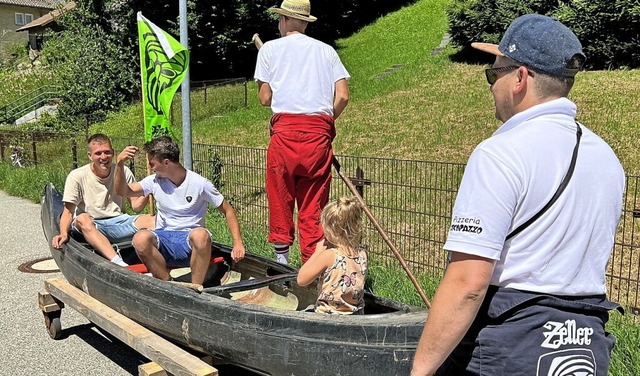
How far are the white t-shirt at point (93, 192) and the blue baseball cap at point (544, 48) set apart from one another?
4.59 metres

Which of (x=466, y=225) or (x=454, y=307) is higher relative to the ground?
(x=466, y=225)

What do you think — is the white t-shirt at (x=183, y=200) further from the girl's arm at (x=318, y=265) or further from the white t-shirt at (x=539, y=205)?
the white t-shirt at (x=539, y=205)

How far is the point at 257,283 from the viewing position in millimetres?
4480

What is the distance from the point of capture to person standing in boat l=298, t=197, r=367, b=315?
3766 mm

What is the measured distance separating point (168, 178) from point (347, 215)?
2253 mm

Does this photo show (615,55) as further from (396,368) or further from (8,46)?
(8,46)

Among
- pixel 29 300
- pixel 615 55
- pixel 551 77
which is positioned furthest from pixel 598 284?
pixel 615 55

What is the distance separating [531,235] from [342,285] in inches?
76.2

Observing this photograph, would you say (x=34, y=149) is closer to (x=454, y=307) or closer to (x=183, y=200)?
(x=183, y=200)

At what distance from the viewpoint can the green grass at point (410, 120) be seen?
6498mm

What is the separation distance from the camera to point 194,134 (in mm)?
17547

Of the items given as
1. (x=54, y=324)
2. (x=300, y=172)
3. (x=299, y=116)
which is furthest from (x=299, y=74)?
(x=54, y=324)

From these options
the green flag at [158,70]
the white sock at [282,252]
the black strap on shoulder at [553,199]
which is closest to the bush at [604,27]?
the green flag at [158,70]

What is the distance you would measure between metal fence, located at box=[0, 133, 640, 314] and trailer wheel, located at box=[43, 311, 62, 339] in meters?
2.59
